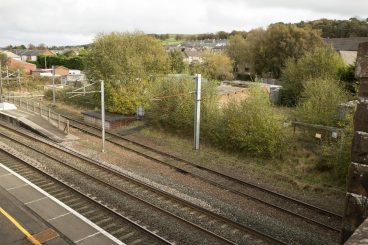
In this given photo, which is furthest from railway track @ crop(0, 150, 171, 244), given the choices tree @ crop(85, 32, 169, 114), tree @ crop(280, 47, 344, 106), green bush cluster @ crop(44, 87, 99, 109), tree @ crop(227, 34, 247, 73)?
tree @ crop(227, 34, 247, 73)

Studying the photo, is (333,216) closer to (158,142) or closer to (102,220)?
(102,220)

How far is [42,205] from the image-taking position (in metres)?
12.2

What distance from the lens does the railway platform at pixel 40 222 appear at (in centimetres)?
976

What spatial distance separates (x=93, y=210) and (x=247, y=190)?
665 cm

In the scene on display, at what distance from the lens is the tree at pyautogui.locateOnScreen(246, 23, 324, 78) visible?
56656mm

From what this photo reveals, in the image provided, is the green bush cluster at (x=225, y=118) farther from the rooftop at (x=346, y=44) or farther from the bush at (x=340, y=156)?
the rooftop at (x=346, y=44)

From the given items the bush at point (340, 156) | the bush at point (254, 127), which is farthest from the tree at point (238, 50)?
the bush at point (340, 156)

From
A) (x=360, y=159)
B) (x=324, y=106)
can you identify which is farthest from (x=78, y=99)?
(x=360, y=159)

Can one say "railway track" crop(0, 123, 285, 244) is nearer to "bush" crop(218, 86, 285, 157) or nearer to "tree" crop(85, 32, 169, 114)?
"bush" crop(218, 86, 285, 157)

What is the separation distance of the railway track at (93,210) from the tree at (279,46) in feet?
150

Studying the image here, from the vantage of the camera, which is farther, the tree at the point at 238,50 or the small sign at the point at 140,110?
the tree at the point at 238,50

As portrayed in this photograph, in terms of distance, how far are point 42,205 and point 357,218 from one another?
1090cm

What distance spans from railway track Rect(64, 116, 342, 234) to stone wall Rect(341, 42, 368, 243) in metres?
8.57

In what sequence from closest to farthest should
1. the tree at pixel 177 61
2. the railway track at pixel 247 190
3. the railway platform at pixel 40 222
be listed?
the railway platform at pixel 40 222 < the railway track at pixel 247 190 < the tree at pixel 177 61
